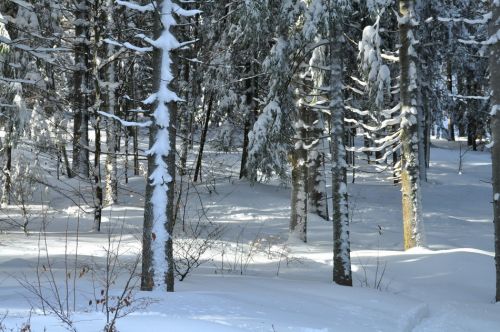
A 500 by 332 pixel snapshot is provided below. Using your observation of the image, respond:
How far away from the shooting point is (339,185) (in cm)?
878

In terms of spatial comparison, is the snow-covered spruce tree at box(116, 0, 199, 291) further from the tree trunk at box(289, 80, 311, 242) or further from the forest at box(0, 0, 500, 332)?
the tree trunk at box(289, 80, 311, 242)

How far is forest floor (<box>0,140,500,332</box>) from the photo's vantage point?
4.99m

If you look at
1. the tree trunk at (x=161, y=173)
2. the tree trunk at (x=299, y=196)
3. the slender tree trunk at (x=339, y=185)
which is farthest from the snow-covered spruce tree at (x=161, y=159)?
the tree trunk at (x=299, y=196)

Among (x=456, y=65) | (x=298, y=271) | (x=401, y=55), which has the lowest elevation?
(x=298, y=271)

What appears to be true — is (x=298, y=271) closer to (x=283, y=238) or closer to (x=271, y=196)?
(x=283, y=238)

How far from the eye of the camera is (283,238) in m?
13.8

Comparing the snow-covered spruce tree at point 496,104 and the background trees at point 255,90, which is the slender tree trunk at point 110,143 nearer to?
the background trees at point 255,90

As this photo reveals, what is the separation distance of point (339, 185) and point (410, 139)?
4.24 m

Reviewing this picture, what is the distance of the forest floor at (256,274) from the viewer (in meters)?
4.99

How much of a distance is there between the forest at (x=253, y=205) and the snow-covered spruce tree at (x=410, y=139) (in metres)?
0.04

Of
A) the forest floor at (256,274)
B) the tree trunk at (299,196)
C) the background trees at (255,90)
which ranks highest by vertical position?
the background trees at (255,90)

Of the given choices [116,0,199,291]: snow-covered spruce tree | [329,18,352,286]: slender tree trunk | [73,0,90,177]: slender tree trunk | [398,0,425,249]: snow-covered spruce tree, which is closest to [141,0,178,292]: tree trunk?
[116,0,199,291]: snow-covered spruce tree

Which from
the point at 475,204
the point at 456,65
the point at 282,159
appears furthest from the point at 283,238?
the point at 456,65

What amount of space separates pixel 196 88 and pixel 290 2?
1234 cm
